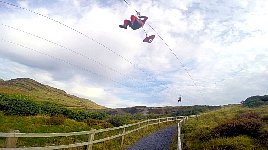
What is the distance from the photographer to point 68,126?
28.2 metres

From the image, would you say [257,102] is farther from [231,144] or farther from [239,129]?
[231,144]

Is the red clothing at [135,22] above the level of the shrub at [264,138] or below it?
above

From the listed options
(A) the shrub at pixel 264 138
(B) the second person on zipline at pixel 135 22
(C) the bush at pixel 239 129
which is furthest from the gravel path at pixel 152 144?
(B) the second person on zipline at pixel 135 22

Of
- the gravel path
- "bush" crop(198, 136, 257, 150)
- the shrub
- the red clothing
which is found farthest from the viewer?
the red clothing

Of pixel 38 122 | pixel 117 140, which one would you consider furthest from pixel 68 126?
pixel 117 140

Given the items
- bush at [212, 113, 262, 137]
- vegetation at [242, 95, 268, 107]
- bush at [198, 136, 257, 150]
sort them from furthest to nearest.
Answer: vegetation at [242, 95, 268, 107] < bush at [212, 113, 262, 137] < bush at [198, 136, 257, 150]

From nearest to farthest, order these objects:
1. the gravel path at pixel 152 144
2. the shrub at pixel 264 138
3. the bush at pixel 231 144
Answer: the bush at pixel 231 144 → the shrub at pixel 264 138 → the gravel path at pixel 152 144

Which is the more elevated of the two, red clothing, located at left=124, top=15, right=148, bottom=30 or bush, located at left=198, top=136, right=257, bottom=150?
red clothing, located at left=124, top=15, right=148, bottom=30

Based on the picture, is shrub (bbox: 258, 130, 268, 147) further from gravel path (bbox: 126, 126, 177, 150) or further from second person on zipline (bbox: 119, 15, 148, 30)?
second person on zipline (bbox: 119, 15, 148, 30)

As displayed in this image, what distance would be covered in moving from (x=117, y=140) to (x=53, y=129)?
798 centimetres

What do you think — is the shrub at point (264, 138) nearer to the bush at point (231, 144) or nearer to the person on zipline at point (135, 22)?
the bush at point (231, 144)

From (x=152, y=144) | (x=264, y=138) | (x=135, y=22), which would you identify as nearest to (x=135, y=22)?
(x=135, y=22)

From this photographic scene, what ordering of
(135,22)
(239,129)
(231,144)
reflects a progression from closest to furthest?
(231,144) < (239,129) < (135,22)

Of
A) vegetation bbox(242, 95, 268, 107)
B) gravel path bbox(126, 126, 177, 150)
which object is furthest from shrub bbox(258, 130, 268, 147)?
vegetation bbox(242, 95, 268, 107)
